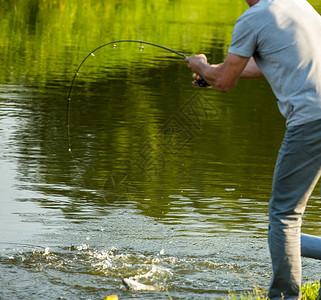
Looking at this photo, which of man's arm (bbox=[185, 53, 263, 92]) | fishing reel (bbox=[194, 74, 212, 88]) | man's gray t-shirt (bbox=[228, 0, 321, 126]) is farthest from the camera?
fishing reel (bbox=[194, 74, 212, 88])

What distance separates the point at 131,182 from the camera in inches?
310

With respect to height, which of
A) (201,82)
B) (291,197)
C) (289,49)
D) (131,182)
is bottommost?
(131,182)

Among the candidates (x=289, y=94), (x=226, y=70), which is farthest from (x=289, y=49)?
(x=226, y=70)

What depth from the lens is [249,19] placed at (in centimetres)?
382

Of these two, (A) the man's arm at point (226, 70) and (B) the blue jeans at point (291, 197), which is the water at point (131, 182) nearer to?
(B) the blue jeans at point (291, 197)

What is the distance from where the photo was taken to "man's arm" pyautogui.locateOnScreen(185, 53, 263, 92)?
3.98 metres

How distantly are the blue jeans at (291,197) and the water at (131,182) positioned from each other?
93 centimetres

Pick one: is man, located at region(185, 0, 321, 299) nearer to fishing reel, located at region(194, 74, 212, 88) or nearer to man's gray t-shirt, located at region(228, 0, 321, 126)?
man's gray t-shirt, located at region(228, 0, 321, 126)

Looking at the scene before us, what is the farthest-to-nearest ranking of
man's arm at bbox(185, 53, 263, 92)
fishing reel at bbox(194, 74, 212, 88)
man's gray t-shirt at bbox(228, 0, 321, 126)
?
fishing reel at bbox(194, 74, 212, 88), man's arm at bbox(185, 53, 263, 92), man's gray t-shirt at bbox(228, 0, 321, 126)

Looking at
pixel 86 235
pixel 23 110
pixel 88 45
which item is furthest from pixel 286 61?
pixel 88 45

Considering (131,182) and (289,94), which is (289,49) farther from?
(131,182)

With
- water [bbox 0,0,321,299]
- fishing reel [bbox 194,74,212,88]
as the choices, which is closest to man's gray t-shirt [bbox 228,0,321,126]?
fishing reel [bbox 194,74,212,88]

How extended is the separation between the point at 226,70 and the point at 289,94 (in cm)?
38

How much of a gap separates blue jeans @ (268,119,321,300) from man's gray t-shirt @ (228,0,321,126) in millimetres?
94
